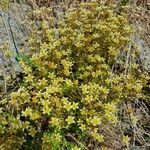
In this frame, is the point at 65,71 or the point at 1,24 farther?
the point at 1,24

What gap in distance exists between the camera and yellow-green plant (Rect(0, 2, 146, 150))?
7.80 ft

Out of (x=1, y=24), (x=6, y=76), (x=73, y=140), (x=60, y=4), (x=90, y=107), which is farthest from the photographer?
(x=60, y=4)

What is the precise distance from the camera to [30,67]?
104 inches

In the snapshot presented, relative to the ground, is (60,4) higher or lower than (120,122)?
higher

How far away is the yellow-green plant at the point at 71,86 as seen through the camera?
93.6 inches

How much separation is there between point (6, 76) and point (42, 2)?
1.16m

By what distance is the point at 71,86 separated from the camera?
2492 mm

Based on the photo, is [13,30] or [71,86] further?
[13,30]

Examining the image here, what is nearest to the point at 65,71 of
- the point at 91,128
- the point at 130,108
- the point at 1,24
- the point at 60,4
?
the point at 91,128

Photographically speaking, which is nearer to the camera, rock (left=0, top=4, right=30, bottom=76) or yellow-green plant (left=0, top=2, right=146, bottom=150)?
yellow-green plant (left=0, top=2, right=146, bottom=150)

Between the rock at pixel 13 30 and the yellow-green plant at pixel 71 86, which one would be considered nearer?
the yellow-green plant at pixel 71 86

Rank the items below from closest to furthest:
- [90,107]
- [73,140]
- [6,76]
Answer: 1. [90,107]
2. [73,140]
3. [6,76]

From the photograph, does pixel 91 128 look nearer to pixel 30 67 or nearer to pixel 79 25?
pixel 30 67

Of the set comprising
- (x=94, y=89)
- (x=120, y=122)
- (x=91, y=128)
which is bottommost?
(x=120, y=122)
